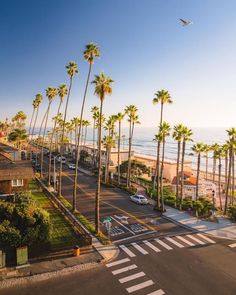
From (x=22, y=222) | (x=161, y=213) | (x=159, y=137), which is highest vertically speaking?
(x=159, y=137)

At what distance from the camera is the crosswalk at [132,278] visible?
58.3 ft

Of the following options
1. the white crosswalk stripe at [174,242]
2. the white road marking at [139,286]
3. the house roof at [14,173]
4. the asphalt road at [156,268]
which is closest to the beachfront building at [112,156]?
the house roof at [14,173]

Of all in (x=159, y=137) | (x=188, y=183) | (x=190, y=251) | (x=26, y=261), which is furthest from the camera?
(x=188, y=183)

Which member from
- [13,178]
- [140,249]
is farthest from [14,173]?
[140,249]

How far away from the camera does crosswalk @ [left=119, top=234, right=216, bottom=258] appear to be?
24.3 meters

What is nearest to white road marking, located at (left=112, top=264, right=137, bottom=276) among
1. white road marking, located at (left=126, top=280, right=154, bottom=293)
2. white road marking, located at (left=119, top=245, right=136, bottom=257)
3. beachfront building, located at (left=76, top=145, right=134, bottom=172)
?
white road marking, located at (left=119, top=245, right=136, bottom=257)

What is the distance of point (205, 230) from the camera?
102ft

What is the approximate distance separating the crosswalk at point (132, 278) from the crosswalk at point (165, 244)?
1948mm

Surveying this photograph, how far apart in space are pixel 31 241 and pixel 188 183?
38645mm

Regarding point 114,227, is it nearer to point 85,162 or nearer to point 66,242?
point 66,242

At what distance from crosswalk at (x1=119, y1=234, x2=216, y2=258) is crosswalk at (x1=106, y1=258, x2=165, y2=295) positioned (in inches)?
76.7

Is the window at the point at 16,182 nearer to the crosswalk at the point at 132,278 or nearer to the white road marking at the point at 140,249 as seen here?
the white road marking at the point at 140,249

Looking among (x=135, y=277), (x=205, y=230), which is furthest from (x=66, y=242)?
(x=205, y=230)

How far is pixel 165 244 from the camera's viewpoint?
2586 cm
